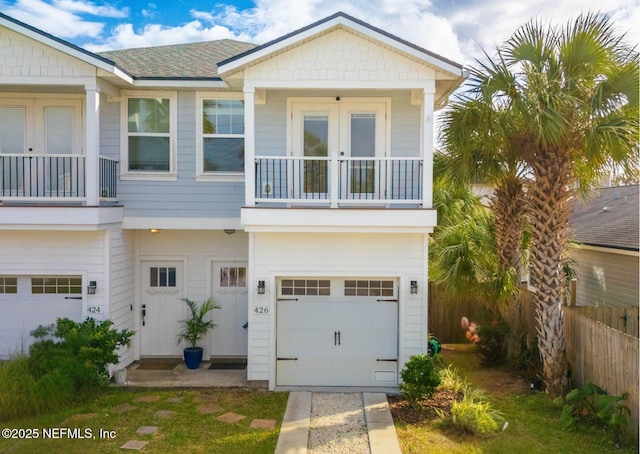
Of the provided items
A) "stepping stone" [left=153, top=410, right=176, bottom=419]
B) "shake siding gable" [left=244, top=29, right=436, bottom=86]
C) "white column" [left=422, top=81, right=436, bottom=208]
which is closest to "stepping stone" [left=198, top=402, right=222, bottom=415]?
"stepping stone" [left=153, top=410, right=176, bottom=419]

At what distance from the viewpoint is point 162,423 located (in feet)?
25.7

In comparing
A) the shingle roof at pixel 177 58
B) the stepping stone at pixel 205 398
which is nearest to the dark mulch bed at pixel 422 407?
the stepping stone at pixel 205 398

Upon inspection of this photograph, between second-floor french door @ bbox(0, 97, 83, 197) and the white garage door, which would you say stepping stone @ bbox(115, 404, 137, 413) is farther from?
second-floor french door @ bbox(0, 97, 83, 197)

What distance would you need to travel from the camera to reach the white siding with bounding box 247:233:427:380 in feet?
31.2

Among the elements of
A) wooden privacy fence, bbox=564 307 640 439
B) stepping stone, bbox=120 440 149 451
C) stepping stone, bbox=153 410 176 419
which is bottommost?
stepping stone, bbox=153 410 176 419

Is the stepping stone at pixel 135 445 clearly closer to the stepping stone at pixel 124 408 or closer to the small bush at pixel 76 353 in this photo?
the stepping stone at pixel 124 408

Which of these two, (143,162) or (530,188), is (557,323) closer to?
(530,188)

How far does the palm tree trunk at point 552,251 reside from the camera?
8695 millimetres

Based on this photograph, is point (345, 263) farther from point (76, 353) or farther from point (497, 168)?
point (76, 353)

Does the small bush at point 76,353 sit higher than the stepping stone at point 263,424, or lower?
higher

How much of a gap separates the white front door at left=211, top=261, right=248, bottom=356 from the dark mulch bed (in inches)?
151

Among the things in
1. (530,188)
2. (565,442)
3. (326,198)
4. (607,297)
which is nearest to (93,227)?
(326,198)

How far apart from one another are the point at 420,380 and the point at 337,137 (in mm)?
4831

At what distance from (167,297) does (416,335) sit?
5480 mm
